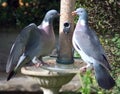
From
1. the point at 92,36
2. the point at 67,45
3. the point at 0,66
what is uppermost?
the point at 92,36

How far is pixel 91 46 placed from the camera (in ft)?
13.9

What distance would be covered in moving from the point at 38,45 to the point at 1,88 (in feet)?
→ 7.42

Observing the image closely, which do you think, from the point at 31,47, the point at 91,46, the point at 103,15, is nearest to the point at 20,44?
the point at 31,47

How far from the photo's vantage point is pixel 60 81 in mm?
4664

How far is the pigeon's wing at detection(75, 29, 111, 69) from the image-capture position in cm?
419

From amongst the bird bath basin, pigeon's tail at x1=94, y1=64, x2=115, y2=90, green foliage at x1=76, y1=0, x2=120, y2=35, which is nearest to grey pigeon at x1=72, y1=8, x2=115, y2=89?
pigeon's tail at x1=94, y1=64, x2=115, y2=90

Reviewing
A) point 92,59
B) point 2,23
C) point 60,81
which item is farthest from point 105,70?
point 2,23

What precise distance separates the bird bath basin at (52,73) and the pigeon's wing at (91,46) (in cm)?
22

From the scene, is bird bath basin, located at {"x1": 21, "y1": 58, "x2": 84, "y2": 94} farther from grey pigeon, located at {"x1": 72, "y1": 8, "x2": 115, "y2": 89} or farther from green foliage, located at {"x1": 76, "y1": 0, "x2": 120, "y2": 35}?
green foliage, located at {"x1": 76, "y1": 0, "x2": 120, "y2": 35}

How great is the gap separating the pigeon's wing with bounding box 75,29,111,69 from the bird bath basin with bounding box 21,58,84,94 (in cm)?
22

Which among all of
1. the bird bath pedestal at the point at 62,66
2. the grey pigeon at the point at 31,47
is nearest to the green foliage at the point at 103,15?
the bird bath pedestal at the point at 62,66

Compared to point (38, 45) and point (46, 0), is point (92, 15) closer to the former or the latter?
point (38, 45)

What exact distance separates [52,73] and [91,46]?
45 cm

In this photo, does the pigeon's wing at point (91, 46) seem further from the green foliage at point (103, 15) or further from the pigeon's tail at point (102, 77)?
the green foliage at point (103, 15)
